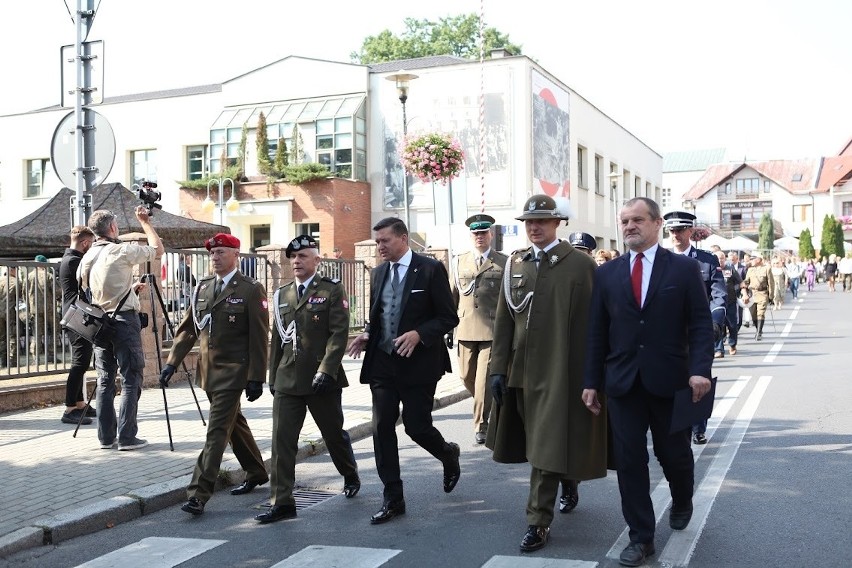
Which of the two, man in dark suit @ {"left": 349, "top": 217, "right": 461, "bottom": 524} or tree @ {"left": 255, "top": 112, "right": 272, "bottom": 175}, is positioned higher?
tree @ {"left": 255, "top": 112, "right": 272, "bottom": 175}

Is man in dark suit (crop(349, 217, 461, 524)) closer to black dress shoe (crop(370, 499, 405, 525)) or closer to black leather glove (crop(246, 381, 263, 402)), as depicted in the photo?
black dress shoe (crop(370, 499, 405, 525))

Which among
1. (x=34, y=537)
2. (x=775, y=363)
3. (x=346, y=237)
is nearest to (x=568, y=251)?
(x=34, y=537)

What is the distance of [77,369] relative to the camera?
30.9 feet

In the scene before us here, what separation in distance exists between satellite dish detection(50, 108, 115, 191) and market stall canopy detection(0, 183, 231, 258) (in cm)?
662

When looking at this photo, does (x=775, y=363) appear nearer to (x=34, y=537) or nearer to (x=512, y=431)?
(x=512, y=431)

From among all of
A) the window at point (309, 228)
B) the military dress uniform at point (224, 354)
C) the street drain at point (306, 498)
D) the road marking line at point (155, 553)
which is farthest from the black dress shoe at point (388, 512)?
the window at point (309, 228)

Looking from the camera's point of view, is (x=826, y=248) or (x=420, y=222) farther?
(x=826, y=248)

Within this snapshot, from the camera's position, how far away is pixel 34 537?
5664mm

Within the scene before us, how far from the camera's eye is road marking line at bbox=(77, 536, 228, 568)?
5.22 m

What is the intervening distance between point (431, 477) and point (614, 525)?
1985mm

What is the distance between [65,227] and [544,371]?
13410 mm

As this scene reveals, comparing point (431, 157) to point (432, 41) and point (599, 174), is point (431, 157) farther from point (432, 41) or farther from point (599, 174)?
point (432, 41)

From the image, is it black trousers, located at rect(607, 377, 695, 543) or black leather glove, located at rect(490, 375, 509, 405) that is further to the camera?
black leather glove, located at rect(490, 375, 509, 405)

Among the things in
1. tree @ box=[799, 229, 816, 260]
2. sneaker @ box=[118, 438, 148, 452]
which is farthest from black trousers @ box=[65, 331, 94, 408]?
tree @ box=[799, 229, 816, 260]
